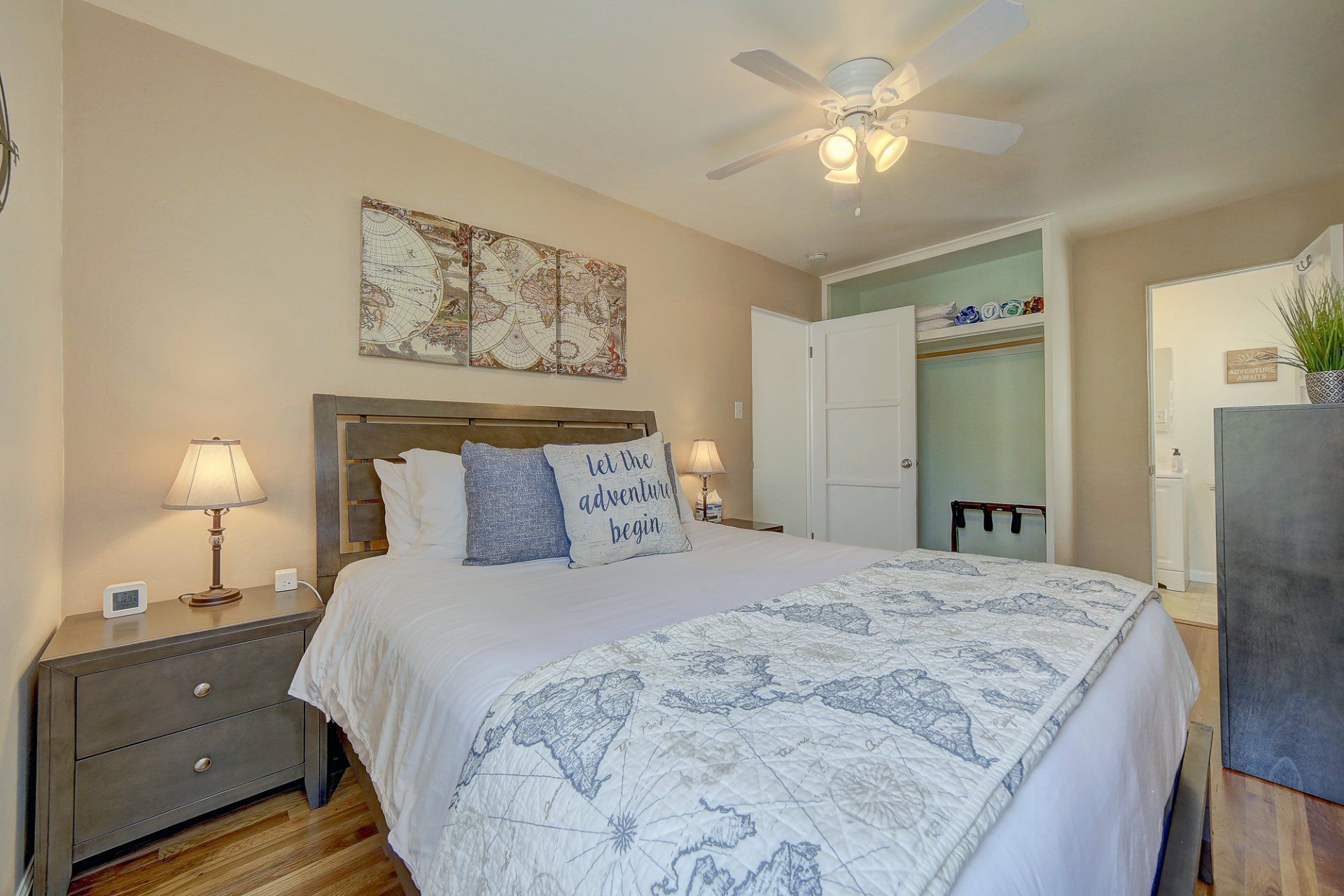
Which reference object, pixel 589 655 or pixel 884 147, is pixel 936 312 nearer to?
pixel 884 147

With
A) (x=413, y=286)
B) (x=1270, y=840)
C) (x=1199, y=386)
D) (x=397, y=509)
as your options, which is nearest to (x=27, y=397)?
(x=397, y=509)

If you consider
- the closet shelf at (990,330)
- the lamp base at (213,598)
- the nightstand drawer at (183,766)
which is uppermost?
the closet shelf at (990,330)

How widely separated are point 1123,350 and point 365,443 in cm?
426

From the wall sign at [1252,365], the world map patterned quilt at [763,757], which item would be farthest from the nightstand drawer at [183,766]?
the wall sign at [1252,365]

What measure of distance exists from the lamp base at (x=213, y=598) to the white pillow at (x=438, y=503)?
1.73 ft

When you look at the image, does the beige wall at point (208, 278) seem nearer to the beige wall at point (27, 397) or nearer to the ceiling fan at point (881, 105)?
the beige wall at point (27, 397)

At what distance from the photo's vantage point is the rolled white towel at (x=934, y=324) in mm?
3748

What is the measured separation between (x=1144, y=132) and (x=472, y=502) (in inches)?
125

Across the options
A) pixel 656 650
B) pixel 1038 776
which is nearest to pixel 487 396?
pixel 656 650

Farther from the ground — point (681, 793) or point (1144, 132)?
point (1144, 132)

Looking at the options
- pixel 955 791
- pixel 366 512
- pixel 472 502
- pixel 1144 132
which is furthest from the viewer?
pixel 1144 132

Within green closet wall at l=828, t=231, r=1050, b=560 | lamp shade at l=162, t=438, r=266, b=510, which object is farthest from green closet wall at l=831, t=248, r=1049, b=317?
lamp shade at l=162, t=438, r=266, b=510

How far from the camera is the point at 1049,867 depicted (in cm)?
60

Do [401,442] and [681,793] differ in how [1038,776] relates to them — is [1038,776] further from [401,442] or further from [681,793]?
[401,442]
